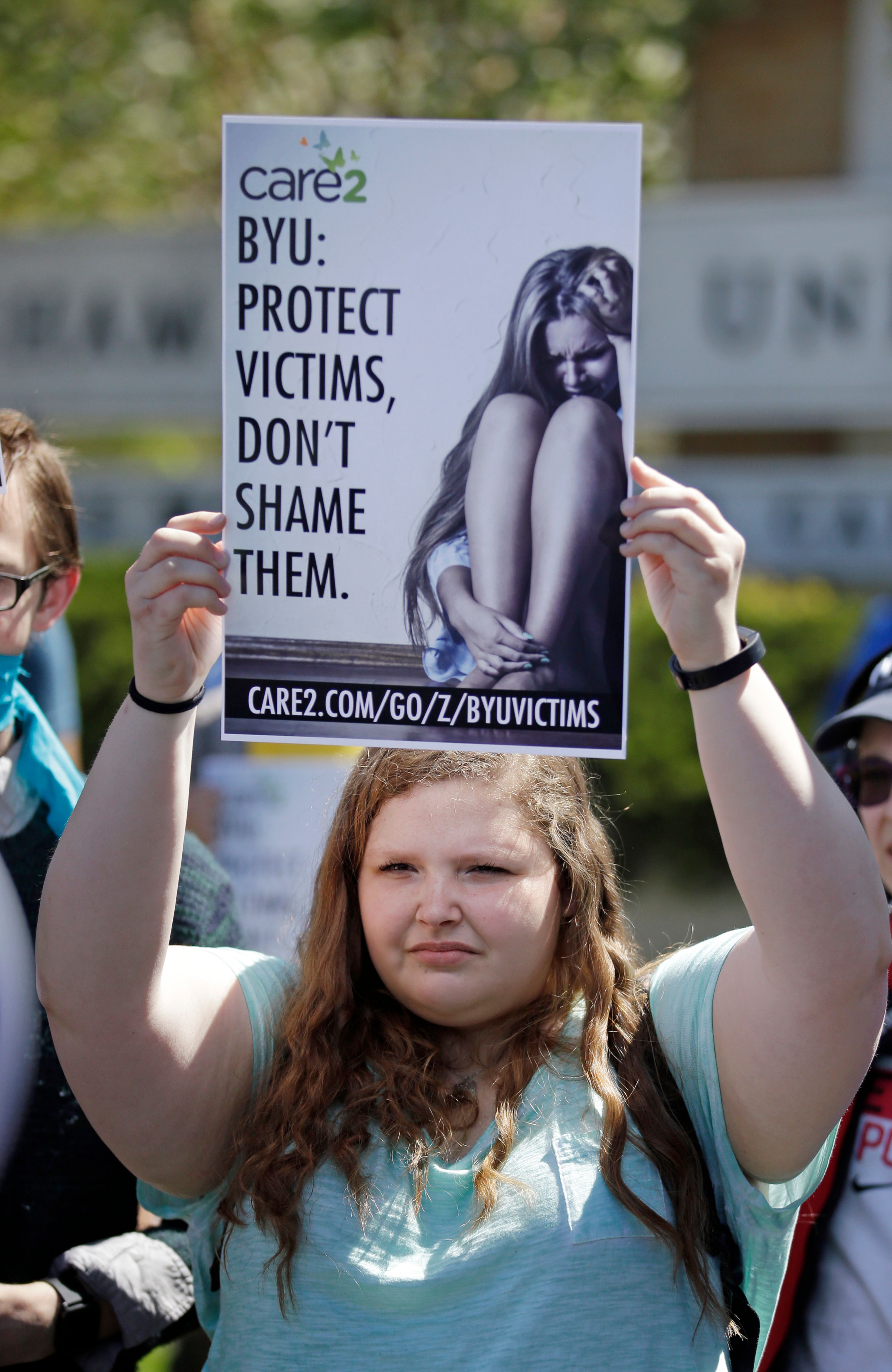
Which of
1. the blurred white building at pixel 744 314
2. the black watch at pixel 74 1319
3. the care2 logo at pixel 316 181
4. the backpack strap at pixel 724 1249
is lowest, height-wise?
the black watch at pixel 74 1319

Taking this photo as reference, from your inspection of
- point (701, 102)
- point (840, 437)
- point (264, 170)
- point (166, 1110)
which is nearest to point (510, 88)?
point (701, 102)

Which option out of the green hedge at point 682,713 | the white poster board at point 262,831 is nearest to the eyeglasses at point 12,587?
the white poster board at point 262,831

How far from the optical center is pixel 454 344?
161 cm

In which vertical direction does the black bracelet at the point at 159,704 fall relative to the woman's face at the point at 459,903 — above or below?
above

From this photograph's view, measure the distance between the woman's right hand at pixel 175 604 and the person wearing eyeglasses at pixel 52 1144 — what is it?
435mm

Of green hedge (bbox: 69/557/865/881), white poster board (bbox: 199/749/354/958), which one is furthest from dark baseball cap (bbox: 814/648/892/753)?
green hedge (bbox: 69/557/865/881)

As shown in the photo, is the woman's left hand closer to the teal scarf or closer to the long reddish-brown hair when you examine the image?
the long reddish-brown hair

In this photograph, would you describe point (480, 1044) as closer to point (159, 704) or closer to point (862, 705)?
point (159, 704)

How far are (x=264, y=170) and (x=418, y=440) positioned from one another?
365 mm

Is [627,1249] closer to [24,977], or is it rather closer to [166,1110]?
[166,1110]

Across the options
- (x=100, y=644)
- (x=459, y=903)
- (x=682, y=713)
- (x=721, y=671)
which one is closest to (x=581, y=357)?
(x=721, y=671)

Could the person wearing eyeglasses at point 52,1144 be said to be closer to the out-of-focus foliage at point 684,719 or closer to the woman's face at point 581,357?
the woman's face at point 581,357

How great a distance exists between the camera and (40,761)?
2010 mm

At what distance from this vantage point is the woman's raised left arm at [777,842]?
1.48 meters
